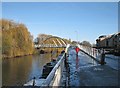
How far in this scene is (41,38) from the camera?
6762 inches

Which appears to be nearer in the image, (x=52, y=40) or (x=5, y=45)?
(x=5, y=45)

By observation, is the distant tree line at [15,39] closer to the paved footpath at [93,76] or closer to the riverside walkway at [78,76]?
the riverside walkway at [78,76]

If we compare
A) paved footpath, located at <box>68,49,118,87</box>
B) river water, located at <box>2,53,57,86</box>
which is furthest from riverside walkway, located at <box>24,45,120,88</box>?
river water, located at <box>2,53,57,86</box>

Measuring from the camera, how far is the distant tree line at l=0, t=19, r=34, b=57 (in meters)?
88.1

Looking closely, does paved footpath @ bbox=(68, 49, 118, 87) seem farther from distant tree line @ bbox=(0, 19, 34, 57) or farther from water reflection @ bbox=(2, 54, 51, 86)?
distant tree line @ bbox=(0, 19, 34, 57)

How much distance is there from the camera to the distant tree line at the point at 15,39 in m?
88.1

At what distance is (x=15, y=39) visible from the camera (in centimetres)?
9600

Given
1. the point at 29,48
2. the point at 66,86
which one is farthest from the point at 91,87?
the point at 29,48

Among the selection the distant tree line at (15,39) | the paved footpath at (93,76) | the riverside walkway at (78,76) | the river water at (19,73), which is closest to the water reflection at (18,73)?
the river water at (19,73)

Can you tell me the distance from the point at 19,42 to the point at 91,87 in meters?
90.0

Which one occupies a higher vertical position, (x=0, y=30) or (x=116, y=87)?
(x=0, y=30)

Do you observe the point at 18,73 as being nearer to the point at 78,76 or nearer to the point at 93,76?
the point at 78,76

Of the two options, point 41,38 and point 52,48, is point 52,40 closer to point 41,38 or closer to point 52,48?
point 41,38

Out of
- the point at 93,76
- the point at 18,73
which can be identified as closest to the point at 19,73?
the point at 18,73
